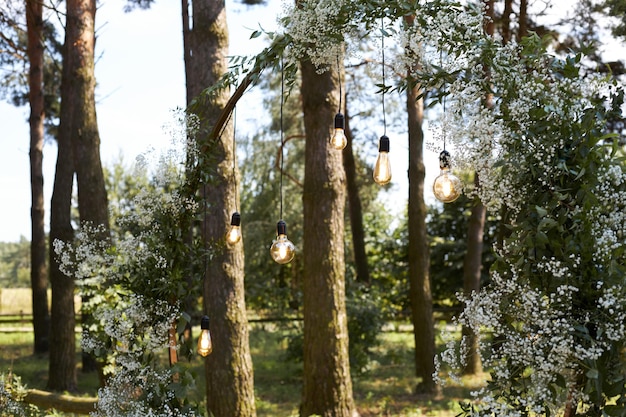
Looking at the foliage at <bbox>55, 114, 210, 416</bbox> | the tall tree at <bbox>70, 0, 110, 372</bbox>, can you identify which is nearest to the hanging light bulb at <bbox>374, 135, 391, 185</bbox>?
the foliage at <bbox>55, 114, 210, 416</bbox>

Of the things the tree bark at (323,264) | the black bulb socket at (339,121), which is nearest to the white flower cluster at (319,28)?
the black bulb socket at (339,121)

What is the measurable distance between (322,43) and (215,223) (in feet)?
8.71

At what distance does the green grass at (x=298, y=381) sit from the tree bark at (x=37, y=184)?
25.7 inches

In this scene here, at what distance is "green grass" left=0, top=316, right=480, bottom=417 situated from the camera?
838 cm

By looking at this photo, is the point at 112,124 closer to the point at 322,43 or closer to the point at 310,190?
the point at 310,190

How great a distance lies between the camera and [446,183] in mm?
3393

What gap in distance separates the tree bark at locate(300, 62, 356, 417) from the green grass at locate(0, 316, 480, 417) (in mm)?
1605

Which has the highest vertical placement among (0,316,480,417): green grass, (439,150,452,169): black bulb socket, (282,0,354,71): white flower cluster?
(282,0,354,71): white flower cluster

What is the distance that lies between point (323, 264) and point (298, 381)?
4252 millimetres

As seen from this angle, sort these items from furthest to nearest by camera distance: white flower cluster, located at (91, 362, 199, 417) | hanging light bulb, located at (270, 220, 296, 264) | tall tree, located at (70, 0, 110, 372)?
tall tree, located at (70, 0, 110, 372) < white flower cluster, located at (91, 362, 199, 417) < hanging light bulb, located at (270, 220, 296, 264)

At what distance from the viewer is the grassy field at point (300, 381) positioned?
330 inches

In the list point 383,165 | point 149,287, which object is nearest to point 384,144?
point 383,165

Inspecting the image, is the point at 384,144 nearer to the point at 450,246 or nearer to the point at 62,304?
the point at 62,304

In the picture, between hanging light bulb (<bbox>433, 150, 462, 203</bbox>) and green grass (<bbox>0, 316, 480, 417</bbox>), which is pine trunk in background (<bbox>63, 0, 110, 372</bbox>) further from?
hanging light bulb (<bbox>433, 150, 462, 203</bbox>)
